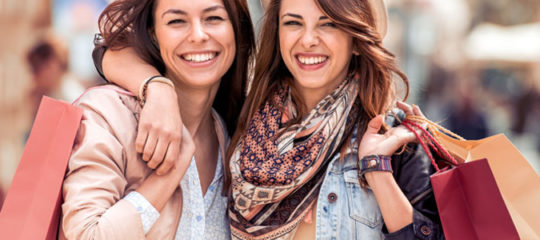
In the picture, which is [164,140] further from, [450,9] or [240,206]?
[450,9]

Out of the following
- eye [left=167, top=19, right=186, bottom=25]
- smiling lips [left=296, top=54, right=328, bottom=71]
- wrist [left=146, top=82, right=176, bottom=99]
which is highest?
eye [left=167, top=19, right=186, bottom=25]

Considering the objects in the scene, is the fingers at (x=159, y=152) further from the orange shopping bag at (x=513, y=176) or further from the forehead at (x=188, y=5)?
the orange shopping bag at (x=513, y=176)

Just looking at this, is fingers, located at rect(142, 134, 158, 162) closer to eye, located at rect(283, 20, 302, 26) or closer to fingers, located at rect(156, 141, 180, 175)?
fingers, located at rect(156, 141, 180, 175)

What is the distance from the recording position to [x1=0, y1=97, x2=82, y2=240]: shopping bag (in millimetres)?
1795

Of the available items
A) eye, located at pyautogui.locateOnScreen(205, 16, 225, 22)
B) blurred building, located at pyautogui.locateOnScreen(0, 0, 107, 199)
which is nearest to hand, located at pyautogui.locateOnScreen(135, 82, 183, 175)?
eye, located at pyautogui.locateOnScreen(205, 16, 225, 22)

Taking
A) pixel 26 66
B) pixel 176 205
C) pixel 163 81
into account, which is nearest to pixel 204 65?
pixel 163 81

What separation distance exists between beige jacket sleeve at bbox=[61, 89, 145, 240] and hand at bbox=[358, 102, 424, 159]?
914 millimetres

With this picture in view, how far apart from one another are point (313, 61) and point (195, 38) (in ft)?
1.70

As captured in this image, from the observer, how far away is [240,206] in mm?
2240

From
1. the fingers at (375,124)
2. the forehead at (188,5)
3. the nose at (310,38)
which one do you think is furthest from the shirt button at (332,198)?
the forehead at (188,5)

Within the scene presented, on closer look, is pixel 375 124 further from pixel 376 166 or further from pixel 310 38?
pixel 310 38

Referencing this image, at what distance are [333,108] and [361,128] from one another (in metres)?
0.15

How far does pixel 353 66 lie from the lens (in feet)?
7.88

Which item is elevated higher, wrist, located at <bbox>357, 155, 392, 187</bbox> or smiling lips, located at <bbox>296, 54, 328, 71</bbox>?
smiling lips, located at <bbox>296, 54, 328, 71</bbox>
